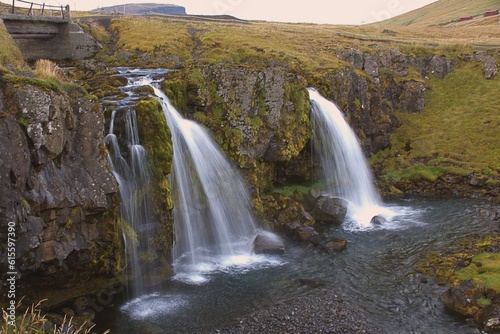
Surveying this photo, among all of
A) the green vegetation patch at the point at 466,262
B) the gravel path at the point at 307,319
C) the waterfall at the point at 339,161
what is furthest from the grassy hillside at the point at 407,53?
the gravel path at the point at 307,319

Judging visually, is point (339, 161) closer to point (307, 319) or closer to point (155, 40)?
point (307, 319)

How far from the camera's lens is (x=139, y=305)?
2073cm

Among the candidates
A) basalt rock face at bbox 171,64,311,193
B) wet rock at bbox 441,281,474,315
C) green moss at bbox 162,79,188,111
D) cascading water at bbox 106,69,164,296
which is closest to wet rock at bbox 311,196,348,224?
basalt rock face at bbox 171,64,311,193

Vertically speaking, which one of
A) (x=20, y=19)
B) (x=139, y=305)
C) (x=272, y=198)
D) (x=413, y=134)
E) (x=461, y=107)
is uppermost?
(x=20, y=19)

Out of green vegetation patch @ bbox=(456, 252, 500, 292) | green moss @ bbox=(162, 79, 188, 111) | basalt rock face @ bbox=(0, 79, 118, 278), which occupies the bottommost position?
green vegetation patch @ bbox=(456, 252, 500, 292)

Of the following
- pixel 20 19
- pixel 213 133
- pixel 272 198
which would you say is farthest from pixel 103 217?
pixel 20 19

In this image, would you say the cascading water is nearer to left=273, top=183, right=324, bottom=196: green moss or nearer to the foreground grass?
left=273, top=183, right=324, bottom=196: green moss

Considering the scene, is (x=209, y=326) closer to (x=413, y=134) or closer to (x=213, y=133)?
(x=213, y=133)

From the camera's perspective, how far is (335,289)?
2209cm

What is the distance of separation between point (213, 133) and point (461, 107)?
110ft

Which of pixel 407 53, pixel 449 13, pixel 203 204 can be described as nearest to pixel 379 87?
pixel 407 53

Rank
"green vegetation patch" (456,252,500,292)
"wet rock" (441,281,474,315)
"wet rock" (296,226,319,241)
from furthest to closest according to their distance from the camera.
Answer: "wet rock" (296,226,319,241) → "green vegetation patch" (456,252,500,292) → "wet rock" (441,281,474,315)

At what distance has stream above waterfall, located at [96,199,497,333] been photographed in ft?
62.9

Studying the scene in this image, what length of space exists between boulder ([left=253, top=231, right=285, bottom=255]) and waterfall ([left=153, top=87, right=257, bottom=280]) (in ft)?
2.00
